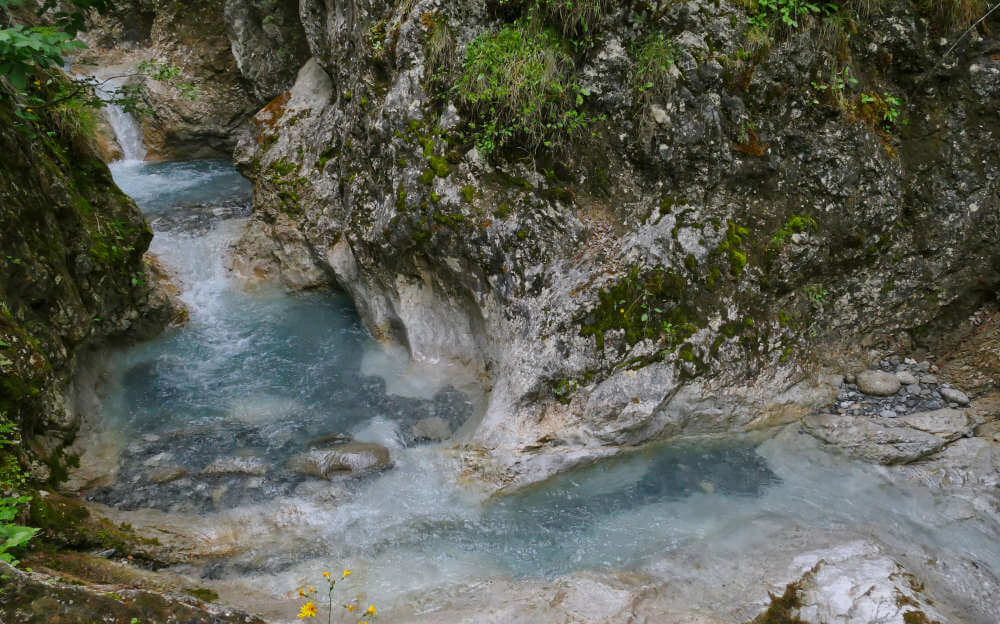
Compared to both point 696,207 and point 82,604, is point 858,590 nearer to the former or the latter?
point 696,207

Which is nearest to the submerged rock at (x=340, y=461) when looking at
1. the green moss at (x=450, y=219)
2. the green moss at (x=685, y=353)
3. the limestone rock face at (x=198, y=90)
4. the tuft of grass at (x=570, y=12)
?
the green moss at (x=450, y=219)

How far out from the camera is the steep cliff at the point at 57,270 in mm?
5340

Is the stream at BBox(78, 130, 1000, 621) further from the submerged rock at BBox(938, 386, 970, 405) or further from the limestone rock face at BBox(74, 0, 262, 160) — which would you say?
the limestone rock face at BBox(74, 0, 262, 160)

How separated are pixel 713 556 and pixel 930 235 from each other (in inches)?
172

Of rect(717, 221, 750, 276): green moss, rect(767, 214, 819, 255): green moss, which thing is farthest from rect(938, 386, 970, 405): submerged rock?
rect(717, 221, 750, 276): green moss

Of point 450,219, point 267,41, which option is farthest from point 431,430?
point 267,41

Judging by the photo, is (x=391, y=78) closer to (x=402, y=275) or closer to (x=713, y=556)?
(x=402, y=275)

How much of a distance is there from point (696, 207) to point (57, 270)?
22.0ft

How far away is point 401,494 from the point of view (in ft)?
19.5

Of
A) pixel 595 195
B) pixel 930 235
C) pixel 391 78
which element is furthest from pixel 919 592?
pixel 391 78

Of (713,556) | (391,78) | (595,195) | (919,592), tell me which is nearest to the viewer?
(919,592)

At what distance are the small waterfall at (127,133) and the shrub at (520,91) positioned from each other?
10.3 metres

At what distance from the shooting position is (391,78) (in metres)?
7.32

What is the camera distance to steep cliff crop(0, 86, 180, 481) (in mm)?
5340
